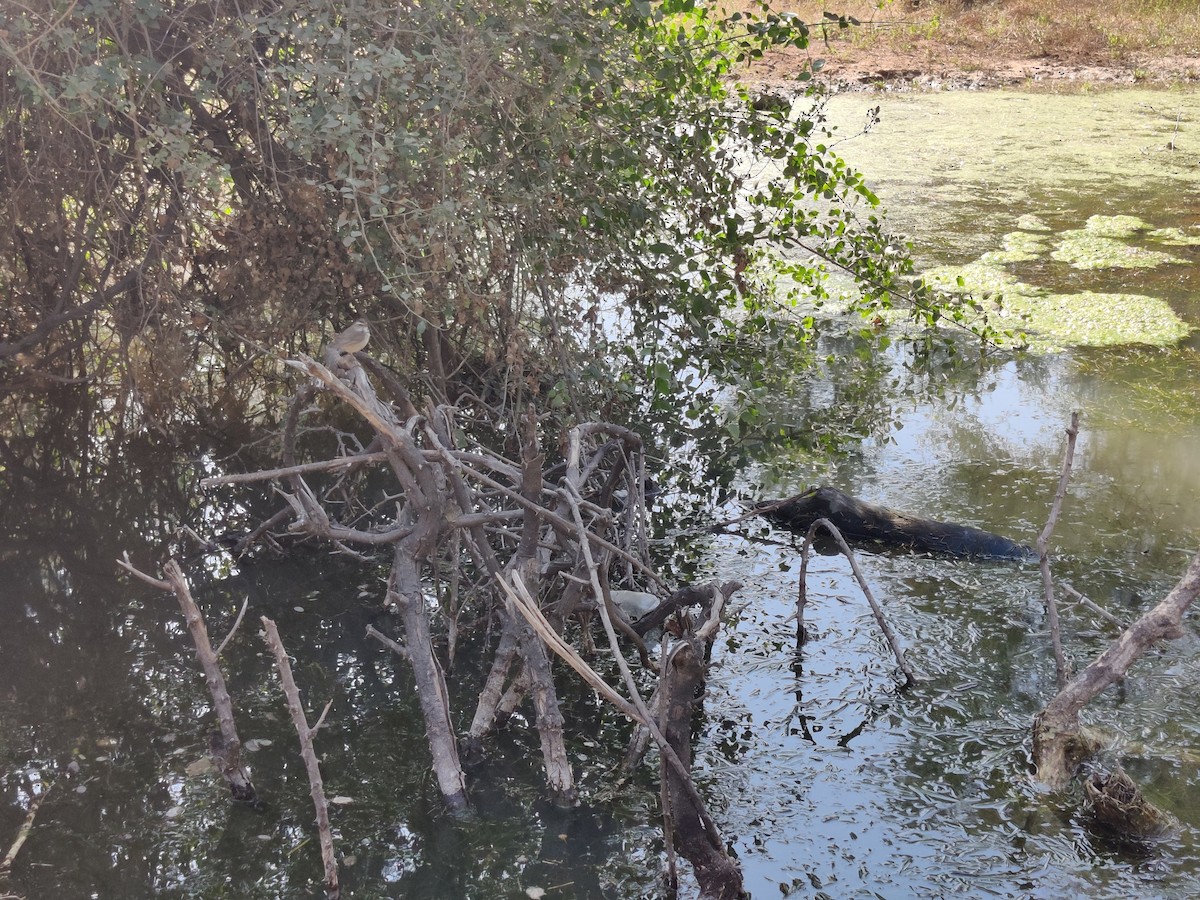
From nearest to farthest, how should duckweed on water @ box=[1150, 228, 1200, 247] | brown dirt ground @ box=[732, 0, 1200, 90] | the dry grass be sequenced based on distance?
duckweed on water @ box=[1150, 228, 1200, 247] → brown dirt ground @ box=[732, 0, 1200, 90] → the dry grass

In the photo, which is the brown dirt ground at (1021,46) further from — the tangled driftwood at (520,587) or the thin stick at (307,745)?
the thin stick at (307,745)

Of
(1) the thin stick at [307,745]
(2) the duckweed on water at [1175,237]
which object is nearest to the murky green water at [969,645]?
(2) the duckweed on water at [1175,237]

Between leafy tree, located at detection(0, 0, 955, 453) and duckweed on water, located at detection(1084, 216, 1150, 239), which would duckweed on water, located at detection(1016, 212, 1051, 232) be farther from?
leafy tree, located at detection(0, 0, 955, 453)

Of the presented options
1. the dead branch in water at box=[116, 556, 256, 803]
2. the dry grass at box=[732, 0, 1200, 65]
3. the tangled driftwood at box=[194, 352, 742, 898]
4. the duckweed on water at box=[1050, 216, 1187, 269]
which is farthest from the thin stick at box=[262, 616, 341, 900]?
the dry grass at box=[732, 0, 1200, 65]

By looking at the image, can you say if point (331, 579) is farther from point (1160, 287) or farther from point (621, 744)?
point (1160, 287)

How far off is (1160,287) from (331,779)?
6.60 meters

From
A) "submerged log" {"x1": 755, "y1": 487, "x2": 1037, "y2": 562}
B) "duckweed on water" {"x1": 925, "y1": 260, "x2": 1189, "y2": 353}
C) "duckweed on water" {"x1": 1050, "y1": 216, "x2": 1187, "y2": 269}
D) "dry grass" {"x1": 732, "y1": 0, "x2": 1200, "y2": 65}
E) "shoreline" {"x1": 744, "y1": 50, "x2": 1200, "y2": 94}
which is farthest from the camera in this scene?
"dry grass" {"x1": 732, "y1": 0, "x2": 1200, "y2": 65}

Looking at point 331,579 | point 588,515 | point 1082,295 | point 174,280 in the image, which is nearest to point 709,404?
point 588,515

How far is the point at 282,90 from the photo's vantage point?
10.4 ft

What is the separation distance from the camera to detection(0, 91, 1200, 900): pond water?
8.89ft

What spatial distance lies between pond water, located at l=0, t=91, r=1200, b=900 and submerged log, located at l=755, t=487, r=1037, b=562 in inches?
4.0

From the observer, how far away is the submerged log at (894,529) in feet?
14.0

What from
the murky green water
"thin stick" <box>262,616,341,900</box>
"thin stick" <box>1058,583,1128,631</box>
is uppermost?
"thin stick" <box>262,616,341,900</box>

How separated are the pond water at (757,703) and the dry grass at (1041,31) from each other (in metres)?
11.7
